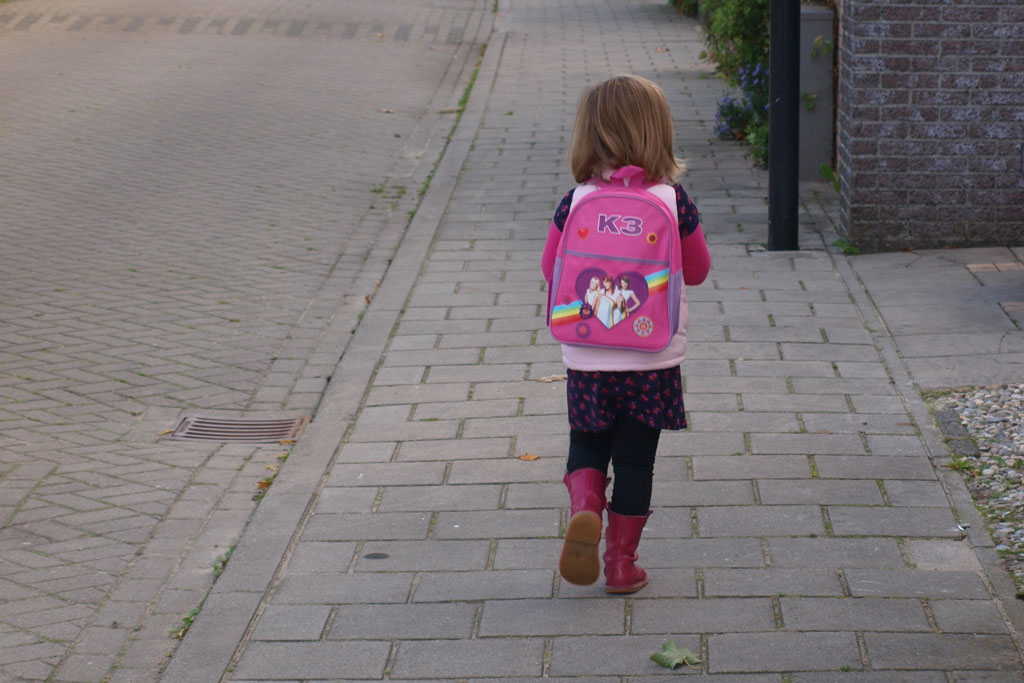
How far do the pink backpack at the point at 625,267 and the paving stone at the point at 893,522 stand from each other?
3.56ft

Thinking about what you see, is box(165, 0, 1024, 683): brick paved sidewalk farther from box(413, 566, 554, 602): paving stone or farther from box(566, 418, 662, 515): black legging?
box(566, 418, 662, 515): black legging

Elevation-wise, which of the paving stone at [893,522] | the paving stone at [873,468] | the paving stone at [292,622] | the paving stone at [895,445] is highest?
the paving stone at [292,622]

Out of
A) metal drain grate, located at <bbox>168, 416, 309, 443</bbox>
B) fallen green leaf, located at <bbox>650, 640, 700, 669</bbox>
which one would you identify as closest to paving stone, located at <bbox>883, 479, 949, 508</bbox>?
fallen green leaf, located at <bbox>650, 640, 700, 669</bbox>

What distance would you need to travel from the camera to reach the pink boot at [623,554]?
373 centimetres

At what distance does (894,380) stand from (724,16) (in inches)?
217

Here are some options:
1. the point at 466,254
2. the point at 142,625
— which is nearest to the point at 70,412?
the point at 142,625

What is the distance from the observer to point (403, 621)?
3650 mm

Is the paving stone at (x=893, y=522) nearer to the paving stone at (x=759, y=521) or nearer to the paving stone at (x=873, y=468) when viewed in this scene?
the paving stone at (x=759, y=521)

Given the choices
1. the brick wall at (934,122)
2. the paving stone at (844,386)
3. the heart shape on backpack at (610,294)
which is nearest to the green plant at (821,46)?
the brick wall at (934,122)

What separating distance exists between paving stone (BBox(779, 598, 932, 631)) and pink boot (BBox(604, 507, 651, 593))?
1.44 feet

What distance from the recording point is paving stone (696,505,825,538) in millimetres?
4090

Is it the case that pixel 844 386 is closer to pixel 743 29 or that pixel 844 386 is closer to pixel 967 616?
pixel 967 616

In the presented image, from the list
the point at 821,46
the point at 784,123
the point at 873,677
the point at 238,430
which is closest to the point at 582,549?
the point at 873,677

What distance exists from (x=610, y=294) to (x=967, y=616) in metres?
1.35
